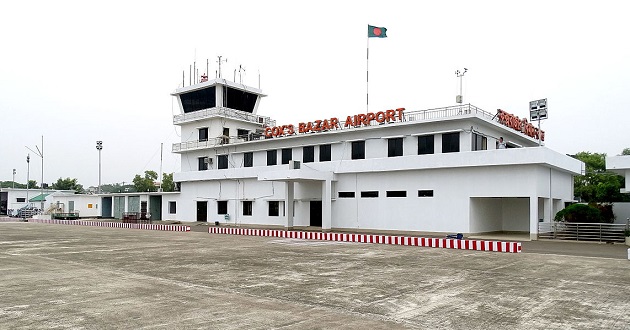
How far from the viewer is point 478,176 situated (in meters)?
31.5

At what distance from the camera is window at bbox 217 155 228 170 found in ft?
161

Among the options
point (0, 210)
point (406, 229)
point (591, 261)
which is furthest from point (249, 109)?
point (0, 210)

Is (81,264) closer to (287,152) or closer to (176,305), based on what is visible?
(176,305)

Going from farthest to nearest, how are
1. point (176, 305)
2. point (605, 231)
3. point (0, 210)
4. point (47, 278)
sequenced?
1. point (0, 210)
2. point (605, 231)
3. point (47, 278)
4. point (176, 305)

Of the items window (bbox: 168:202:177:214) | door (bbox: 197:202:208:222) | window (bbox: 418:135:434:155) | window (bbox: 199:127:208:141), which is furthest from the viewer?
window (bbox: 168:202:177:214)

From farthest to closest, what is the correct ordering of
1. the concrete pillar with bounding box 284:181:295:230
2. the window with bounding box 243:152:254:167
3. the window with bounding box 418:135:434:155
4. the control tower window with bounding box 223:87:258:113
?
the control tower window with bounding box 223:87:258:113
the window with bounding box 243:152:254:167
the concrete pillar with bounding box 284:181:295:230
the window with bounding box 418:135:434:155

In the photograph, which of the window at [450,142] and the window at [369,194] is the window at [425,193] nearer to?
the window at [450,142]

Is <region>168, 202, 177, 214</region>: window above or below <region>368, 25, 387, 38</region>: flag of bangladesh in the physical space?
below

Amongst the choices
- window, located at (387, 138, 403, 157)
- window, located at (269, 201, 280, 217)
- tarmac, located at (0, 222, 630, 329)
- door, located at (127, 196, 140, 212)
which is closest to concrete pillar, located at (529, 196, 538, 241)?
tarmac, located at (0, 222, 630, 329)

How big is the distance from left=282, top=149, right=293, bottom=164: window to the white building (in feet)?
0.31

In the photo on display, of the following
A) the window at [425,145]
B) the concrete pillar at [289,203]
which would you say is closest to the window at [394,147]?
the window at [425,145]

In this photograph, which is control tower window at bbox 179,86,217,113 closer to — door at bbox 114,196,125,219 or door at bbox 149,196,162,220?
door at bbox 149,196,162,220

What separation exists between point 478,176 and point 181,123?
33966 millimetres

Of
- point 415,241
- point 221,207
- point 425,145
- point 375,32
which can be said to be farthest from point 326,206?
point 221,207
